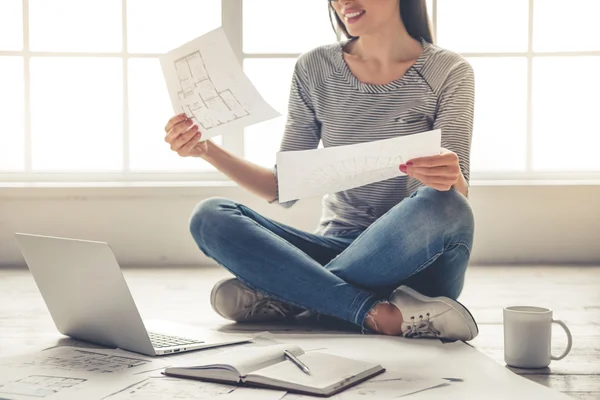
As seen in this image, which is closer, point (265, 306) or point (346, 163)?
point (346, 163)

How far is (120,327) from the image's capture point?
1553mm

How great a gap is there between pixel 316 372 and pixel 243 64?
210 centimetres

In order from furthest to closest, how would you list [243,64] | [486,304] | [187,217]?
[243,64]
[187,217]
[486,304]

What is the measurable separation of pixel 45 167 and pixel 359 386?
2.28 metres

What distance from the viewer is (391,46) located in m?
2.07

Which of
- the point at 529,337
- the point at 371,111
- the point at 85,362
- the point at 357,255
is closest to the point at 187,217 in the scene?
the point at 371,111

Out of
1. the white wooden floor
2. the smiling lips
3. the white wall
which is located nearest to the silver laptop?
the white wooden floor

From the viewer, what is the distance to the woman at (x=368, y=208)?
5.80 feet

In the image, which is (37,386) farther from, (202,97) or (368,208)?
A: (368,208)

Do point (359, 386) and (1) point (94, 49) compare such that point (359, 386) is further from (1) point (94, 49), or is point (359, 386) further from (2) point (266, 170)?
(1) point (94, 49)

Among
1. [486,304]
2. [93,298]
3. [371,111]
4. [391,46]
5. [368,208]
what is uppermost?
[391,46]

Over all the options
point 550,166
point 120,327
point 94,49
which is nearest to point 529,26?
point 550,166

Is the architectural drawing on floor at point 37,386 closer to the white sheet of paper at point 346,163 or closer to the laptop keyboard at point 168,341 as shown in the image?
the laptop keyboard at point 168,341

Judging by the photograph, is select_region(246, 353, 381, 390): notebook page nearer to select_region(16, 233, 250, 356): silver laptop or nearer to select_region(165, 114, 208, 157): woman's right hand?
select_region(16, 233, 250, 356): silver laptop
